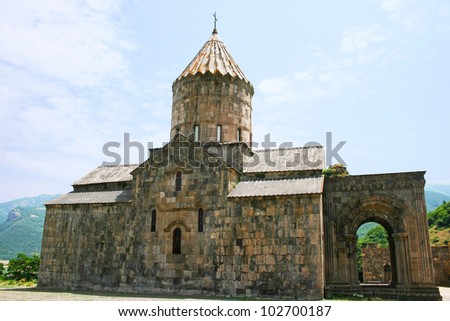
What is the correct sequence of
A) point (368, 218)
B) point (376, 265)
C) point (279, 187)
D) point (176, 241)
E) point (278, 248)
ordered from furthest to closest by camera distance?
1. point (376, 265)
2. point (368, 218)
3. point (176, 241)
4. point (279, 187)
5. point (278, 248)

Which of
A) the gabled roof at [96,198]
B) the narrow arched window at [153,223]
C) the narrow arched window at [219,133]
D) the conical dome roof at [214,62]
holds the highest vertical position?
the conical dome roof at [214,62]

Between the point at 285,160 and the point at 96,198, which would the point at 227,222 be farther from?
the point at 96,198

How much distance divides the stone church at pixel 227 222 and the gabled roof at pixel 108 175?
528mm

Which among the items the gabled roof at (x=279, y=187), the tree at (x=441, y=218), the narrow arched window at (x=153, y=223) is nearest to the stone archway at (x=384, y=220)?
the gabled roof at (x=279, y=187)

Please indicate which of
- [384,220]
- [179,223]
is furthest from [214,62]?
[384,220]

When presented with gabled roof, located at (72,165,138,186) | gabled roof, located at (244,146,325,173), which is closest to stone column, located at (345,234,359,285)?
gabled roof, located at (244,146,325,173)

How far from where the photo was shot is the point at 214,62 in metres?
18.3

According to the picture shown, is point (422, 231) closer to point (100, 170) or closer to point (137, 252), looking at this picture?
point (137, 252)

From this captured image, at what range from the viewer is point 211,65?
1811cm

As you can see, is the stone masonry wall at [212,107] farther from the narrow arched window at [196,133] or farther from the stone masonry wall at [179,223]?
the stone masonry wall at [179,223]

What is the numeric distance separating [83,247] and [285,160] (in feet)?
30.3

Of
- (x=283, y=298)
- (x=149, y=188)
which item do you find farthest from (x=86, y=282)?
(x=283, y=298)

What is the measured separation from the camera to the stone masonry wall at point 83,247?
609 inches

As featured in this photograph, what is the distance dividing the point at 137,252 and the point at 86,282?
273 cm
